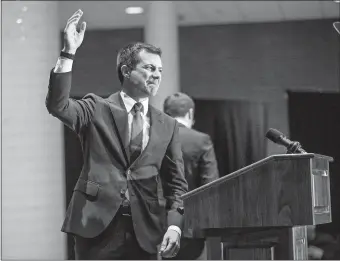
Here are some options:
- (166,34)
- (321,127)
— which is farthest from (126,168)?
(166,34)

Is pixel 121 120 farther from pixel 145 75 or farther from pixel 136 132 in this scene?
pixel 145 75

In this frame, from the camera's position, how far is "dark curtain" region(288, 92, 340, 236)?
12.4 feet

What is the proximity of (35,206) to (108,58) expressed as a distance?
3.99 ft

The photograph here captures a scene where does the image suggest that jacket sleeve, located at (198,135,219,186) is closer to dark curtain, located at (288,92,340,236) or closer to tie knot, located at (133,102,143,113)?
dark curtain, located at (288,92,340,236)

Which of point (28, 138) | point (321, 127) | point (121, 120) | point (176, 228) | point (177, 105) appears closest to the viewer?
point (176, 228)

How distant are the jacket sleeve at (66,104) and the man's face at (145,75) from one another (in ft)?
0.69

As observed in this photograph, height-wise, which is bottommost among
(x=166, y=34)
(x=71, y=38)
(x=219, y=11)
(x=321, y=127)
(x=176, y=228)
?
(x=176, y=228)

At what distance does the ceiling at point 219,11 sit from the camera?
471 cm

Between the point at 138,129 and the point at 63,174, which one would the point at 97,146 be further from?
the point at 63,174

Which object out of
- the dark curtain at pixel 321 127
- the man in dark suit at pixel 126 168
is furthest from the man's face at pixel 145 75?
the dark curtain at pixel 321 127

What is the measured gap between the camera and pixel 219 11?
5477 millimetres

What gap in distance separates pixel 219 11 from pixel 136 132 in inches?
107

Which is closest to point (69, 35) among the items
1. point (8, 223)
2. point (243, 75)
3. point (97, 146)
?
point (97, 146)

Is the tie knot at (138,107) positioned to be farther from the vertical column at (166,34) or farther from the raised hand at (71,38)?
the vertical column at (166,34)
